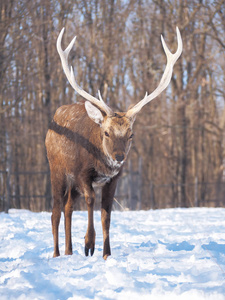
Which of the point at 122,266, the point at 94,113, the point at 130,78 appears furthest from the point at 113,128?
the point at 130,78

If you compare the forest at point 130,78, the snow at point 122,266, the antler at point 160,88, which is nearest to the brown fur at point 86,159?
the antler at point 160,88

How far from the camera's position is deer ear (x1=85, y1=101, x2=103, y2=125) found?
528 centimetres

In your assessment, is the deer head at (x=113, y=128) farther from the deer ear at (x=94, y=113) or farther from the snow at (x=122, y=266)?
the snow at (x=122, y=266)

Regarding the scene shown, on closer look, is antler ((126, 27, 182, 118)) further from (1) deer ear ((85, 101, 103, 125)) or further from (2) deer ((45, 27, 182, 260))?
(1) deer ear ((85, 101, 103, 125))

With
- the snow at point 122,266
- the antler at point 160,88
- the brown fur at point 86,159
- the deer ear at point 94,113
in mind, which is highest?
the antler at point 160,88

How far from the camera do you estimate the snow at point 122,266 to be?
11.3 ft

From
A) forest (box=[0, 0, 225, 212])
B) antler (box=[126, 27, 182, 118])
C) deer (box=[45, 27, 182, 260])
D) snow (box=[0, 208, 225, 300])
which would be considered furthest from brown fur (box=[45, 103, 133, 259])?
forest (box=[0, 0, 225, 212])

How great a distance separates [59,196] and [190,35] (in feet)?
52.8

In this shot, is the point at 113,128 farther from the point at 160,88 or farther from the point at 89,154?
the point at 160,88

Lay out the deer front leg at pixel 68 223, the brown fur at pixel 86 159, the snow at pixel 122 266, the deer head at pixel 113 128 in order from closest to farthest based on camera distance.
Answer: the snow at pixel 122 266 → the deer head at pixel 113 128 → the brown fur at pixel 86 159 → the deer front leg at pixel 68 223

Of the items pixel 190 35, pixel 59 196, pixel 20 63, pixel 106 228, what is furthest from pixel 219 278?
pixel 190 35

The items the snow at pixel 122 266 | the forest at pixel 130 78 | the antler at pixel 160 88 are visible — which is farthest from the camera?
the forest at pixel 130 78

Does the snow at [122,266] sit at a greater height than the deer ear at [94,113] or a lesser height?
lesser

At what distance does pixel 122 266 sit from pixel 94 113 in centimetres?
178
